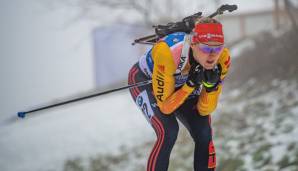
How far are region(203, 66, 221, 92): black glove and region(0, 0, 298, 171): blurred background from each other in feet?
9.21

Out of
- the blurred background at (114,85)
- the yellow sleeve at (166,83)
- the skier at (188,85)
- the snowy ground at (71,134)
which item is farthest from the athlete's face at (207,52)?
the snowy ground at (71,134)

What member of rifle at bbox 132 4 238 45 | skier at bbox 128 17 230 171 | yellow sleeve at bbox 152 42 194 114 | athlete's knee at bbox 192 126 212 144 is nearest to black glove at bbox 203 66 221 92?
skier at bbox 128 17 230 171

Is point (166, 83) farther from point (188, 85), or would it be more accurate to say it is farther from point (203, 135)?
point (203, 135)

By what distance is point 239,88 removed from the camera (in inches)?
379

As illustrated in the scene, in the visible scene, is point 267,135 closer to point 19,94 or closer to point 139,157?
point 139,157

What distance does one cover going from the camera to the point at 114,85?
1364 centimetres

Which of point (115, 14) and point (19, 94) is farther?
point (19, 94)

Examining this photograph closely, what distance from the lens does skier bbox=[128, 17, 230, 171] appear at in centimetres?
301

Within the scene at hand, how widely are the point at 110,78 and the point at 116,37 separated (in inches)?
75.6

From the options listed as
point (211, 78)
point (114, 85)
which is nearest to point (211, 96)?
point (211, 78)

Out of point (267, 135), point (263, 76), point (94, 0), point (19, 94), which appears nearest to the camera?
point (267, 135)

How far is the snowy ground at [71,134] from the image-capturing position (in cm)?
810

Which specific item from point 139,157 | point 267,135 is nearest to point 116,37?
point 139,157

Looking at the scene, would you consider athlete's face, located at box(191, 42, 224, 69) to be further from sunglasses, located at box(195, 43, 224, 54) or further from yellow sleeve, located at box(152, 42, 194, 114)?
yellow sleeve, located at box(152, 42, 194, 114)
